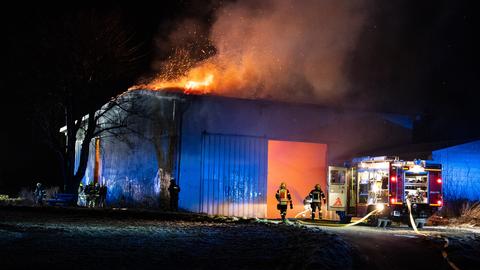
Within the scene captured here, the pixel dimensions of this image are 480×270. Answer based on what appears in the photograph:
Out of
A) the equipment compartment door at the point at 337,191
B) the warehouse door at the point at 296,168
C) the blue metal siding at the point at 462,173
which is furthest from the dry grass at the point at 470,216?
the warehouse door at the point at 296,168

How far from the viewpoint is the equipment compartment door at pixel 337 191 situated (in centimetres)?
2245

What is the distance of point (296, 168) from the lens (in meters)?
28.0

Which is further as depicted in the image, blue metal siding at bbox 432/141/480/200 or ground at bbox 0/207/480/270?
blue metal siding at bbox 432/141/480/200

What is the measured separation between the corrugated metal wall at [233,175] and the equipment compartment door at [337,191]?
3.16m

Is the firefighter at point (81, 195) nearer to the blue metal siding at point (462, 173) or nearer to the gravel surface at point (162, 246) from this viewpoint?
the gravel surface at point (162, 246)

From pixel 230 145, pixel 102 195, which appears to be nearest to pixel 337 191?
pixel 230 145

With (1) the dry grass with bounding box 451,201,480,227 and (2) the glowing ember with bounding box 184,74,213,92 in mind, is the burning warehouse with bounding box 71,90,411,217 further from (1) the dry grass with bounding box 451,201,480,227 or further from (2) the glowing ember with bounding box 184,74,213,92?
(1) the dry grass with bounding box 451,201,480,227

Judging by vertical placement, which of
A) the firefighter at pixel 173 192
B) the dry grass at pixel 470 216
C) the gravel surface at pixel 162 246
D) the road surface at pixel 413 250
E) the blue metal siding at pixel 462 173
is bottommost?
the road surface at pixel 413 250

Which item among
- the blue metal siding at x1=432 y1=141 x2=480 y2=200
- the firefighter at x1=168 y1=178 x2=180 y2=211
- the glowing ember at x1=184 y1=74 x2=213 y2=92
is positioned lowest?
the firefighter at x1=168 y1=178 x2=180 y2=211

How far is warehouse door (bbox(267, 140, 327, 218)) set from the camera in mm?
26694

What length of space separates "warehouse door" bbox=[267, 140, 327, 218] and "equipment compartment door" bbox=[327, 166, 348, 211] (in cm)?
366

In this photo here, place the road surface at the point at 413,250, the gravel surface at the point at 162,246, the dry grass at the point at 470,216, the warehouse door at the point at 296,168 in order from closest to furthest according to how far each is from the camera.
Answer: the gravel surface at the point at 162,246, the road surface at the point at 413,250, the dry grass at the point at 470,216, the warehouse door at the point at 296,168

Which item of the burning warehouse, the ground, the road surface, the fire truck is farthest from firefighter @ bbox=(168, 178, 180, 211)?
the road surface

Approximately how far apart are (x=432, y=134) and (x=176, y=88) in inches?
516
